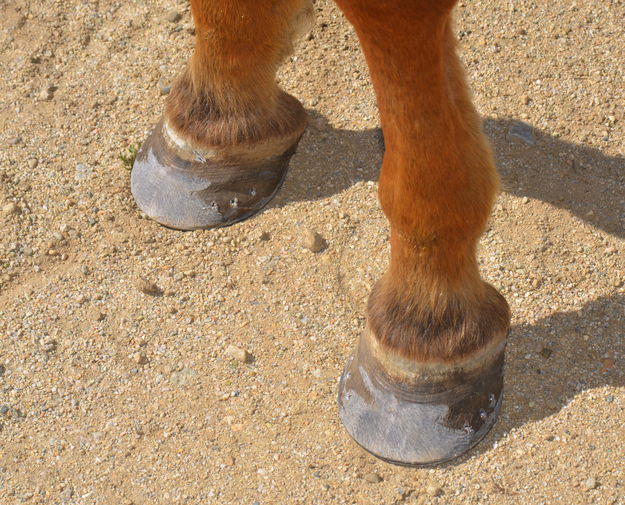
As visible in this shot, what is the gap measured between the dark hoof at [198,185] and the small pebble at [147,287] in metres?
0.22

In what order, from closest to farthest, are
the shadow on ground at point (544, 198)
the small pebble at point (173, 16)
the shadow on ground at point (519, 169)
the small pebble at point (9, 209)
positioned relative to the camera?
the shadow on ground at point (544, 198) → the shadow on ground at point (519, 169) → the small pebble at point (9, 209) → the small pebble at point (173, 16)

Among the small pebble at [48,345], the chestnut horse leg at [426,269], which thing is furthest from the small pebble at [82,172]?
the chestnut horse leg at [426,269]

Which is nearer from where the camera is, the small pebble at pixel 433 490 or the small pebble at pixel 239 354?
the small pebble at pixel 433 490

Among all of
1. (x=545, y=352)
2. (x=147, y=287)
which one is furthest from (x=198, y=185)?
(x=545, y=352)

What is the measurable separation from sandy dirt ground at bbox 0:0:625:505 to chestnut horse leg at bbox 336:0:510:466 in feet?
0.36

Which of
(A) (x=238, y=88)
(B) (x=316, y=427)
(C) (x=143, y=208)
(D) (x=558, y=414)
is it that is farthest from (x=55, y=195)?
(D) (x=558, y=414)

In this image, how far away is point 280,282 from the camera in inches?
107

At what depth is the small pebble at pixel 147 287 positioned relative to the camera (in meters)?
2.71

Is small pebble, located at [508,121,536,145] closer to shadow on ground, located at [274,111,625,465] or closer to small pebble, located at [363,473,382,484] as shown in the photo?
shadow on ground, located at [274,111,625,465]

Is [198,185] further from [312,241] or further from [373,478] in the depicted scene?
[373,478]

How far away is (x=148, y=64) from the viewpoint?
3.38 m

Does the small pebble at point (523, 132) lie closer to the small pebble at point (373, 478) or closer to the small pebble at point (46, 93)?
the small pebble at point (373, 478)

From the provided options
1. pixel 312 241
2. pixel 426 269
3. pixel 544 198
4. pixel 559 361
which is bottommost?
pixel 559 361

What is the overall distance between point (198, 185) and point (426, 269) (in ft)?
3.29
